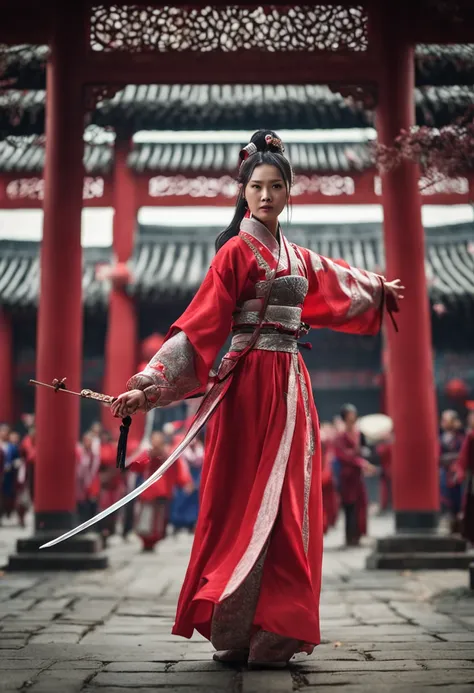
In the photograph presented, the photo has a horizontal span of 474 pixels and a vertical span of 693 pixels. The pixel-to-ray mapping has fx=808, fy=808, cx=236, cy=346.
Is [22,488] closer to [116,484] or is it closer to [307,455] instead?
[116,484]

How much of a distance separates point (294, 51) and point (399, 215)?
5.53 ft

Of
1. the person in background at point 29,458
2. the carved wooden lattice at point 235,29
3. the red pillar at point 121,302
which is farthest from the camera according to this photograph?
the red pillar at point 121,302

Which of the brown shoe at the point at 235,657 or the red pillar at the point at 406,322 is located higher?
the red pillar at the point at 406,322

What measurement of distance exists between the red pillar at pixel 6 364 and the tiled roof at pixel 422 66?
773cm

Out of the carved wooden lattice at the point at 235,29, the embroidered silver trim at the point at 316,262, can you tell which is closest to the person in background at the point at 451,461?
the carved wooden lattice at the point at 235,29

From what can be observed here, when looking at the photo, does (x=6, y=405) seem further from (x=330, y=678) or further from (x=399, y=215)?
(x=330, y=678)

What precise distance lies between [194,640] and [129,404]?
1360mm

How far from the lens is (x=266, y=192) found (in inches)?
127

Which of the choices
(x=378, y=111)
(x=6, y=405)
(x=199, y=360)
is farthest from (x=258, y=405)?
(x=6, y=405)

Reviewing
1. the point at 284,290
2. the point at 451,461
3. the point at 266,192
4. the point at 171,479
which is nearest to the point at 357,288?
the point at 284,290

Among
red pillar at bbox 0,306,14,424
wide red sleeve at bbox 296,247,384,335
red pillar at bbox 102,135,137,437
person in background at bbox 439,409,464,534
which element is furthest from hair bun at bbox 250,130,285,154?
red pillar at bbox 0,306,14,424

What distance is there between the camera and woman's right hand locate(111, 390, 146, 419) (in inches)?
110

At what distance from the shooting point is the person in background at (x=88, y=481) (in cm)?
1109

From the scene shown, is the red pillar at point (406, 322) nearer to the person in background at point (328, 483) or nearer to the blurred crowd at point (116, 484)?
the blurred crowd at point (116, 484)
